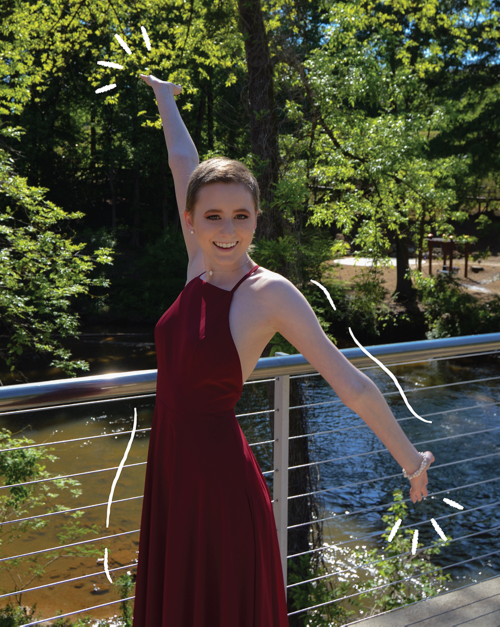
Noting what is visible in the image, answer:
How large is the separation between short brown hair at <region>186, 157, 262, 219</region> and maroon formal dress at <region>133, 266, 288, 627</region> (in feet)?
0.75

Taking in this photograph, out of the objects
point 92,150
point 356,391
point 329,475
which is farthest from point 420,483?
point 92,150

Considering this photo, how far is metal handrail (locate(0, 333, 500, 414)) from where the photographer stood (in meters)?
1.76

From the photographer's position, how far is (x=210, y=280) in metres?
1.66

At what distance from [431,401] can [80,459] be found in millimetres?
7642

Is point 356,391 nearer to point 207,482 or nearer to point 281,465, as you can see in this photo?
point 207,482

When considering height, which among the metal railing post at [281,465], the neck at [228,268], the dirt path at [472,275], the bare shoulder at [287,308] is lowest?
the dirt path at [472,275]

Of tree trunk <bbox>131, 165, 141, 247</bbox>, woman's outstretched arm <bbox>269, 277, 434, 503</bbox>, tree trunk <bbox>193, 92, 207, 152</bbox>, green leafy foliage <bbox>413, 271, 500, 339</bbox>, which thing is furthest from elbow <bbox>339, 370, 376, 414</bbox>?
tree trunk <bbox>131, 165, 141, 247</bbox>

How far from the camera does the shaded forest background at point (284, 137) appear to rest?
23.6ft

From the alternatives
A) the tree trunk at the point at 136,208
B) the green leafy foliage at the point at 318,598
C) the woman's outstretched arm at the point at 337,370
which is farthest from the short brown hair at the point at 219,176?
the tree trunk at the point at 136,208

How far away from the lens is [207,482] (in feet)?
5.14

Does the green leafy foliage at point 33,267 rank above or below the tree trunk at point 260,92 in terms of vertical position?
below

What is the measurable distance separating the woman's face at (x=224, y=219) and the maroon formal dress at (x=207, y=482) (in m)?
0.09

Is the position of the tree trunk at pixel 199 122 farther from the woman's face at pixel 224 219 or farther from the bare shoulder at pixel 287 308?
the bare shoulder at pixel 287 308

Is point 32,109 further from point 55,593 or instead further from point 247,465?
point 247,465
